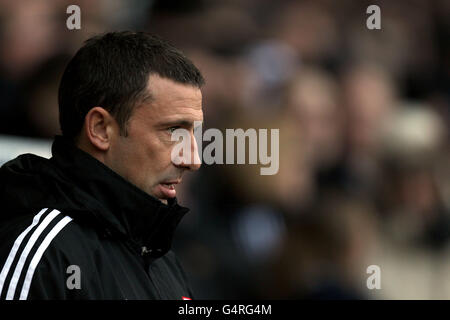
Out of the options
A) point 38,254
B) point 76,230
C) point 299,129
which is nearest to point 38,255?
point 38,254

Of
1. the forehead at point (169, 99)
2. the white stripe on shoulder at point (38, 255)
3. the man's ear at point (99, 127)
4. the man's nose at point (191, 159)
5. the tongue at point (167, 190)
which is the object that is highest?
the forehead at point (169, 99)

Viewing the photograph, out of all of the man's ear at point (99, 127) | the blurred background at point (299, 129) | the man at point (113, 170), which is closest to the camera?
the man at point (113, 170)

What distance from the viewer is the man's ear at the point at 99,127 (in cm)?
170

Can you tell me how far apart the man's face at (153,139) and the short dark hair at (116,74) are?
0.02 metres

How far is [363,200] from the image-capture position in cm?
402

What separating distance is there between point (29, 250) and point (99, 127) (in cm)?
35

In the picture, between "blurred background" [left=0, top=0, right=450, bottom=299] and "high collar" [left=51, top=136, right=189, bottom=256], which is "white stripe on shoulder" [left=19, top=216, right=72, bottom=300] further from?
"blurred background" [left=0, top=0, right=450, bottom=299]

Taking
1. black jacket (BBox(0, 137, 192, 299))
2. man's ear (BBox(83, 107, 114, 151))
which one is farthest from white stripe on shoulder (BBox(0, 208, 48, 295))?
man's ear (BBox(83, 107, 114, 151))

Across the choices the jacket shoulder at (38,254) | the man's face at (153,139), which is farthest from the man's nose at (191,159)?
the jacket shoulder at (38,254)

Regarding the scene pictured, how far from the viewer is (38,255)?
4.80 ft

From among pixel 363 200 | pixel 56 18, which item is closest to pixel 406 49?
pixel 363 200

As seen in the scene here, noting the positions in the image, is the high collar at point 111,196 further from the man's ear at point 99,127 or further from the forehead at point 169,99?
the forehead at point 169,99

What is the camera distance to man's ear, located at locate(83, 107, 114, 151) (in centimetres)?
170

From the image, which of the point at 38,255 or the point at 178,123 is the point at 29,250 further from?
the point at 178,123
